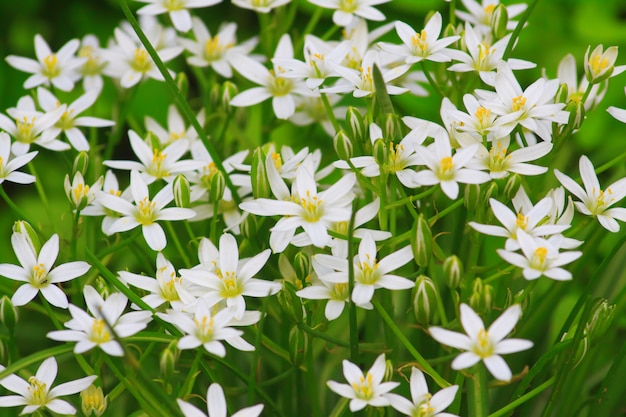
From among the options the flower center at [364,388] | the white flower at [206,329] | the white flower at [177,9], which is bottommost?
the flower center at [364,388]

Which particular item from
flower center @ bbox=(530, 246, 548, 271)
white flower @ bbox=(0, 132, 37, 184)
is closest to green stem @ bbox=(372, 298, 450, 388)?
flower center @ bbox=(530, 246, 548, 271)

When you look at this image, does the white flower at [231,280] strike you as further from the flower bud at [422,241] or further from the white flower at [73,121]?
the white flower at [73,121]

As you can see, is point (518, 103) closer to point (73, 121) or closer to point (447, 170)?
point (447, 170)

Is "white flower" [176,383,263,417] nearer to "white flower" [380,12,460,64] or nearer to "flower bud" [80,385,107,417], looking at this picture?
"flower bud" [80,385,107,417]

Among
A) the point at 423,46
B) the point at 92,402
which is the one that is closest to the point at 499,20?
the point at 423,46

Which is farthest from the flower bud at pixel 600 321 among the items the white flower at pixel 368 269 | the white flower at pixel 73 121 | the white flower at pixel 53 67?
the white flower at pixel 53 67

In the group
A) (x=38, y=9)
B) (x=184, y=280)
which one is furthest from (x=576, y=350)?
(x=38, y=9)
